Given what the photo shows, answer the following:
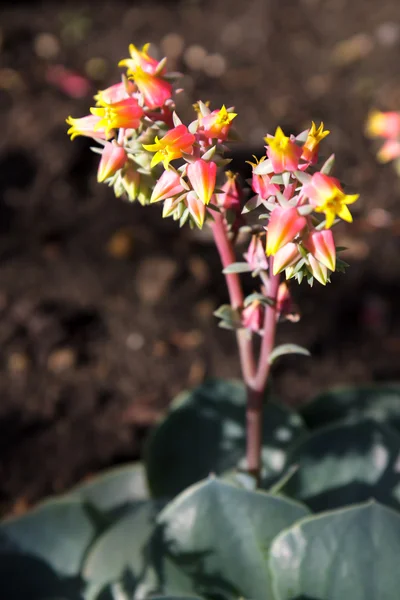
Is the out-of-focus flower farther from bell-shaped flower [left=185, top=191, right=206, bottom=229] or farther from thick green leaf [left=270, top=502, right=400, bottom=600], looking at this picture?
thick green leaf [left=270, top=502, right=400, bottom=600]

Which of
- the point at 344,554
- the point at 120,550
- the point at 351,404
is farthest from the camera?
the point at 351,404

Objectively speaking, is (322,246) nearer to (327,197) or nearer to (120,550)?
(327,197)

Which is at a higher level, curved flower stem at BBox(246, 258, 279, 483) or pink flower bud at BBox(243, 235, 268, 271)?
pink flower bud at BBox(243, 235, 268, 271)

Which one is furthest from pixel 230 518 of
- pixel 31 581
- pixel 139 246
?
pixel 139 246

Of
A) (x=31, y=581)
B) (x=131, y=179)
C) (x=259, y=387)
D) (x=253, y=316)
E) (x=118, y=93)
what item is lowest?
(x=31, y=581)

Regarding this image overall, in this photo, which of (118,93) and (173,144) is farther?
(118,93)

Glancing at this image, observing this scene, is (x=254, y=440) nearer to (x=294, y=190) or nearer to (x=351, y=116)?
(x=294, y=190)

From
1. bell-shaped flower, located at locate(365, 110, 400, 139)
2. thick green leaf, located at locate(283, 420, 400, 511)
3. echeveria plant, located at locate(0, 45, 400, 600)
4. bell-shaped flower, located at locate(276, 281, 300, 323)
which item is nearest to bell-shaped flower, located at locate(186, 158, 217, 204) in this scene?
echeveria plant, located at locate(0, 45, 400, 600)
